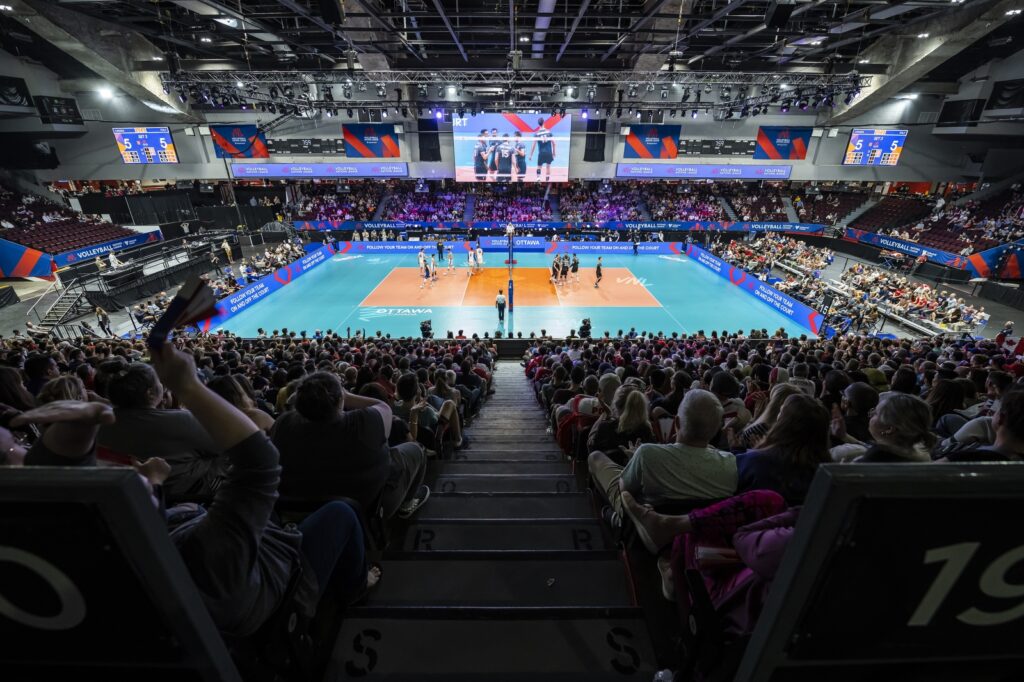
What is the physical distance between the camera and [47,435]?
1.68 m

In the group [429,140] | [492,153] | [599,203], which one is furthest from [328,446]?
[599,203]

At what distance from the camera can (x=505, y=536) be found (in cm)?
343

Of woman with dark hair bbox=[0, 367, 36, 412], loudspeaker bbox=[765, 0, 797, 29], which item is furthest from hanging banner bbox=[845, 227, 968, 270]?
woman with dark hair bbox=[0, 367, 36, 412]

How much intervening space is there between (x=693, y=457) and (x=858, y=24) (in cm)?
2708

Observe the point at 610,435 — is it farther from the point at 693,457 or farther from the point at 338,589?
the point at 338,589

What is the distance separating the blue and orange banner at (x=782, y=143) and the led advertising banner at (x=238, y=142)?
3859 centimetres

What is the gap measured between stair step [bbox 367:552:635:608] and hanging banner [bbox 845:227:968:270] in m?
32.9

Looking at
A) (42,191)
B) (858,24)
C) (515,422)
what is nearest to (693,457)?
(515,422)

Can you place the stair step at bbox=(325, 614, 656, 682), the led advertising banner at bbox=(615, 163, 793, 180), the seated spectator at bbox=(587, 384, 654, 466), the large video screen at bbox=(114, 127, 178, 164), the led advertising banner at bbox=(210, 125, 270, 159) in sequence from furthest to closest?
the led advertising banner at bbox=(615, 163, 793, 180)
the led advertising banner at bbox=(210, 125, 270, 159)
the large video screen at bbox=(114, 127, 178, 164)
the seated spectator at bbox=(587, 384, 654, 466)
the stair step at bbox=(325, 614, 656, 682)

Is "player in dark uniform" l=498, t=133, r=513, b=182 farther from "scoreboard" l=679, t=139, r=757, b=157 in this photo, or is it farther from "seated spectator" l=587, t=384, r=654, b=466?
"seated spectator" l=587, t=384, r=654, b=466

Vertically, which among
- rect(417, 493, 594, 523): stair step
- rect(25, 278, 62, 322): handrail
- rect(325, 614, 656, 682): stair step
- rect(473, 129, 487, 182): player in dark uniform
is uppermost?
rect(473, 129, 487, 182): player in dark uniform

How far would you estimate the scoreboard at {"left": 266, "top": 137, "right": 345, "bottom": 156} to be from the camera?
34656 mm

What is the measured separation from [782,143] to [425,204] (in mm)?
29203

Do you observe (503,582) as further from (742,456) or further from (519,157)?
(519,157)
